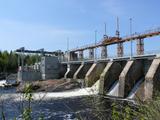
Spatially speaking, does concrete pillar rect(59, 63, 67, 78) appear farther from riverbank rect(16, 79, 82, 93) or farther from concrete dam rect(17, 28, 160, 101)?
riverbank rect(16, 79, 82, 93)

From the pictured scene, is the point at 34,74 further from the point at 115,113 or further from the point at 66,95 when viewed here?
the point at 115,113

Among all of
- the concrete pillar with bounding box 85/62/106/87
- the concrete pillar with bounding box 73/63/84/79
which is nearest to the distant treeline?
the concrete pillar with bounding box 73/63/84/79

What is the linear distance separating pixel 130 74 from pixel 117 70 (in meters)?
6.64

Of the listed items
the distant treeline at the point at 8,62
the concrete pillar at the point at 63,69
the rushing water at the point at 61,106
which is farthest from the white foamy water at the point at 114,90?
the distant treeline at the point at 8,62

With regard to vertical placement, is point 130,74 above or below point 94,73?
above

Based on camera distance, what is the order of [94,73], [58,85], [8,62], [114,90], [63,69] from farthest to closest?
1. [8,62]
2. [63,69]
3. [94,73]
4. [58,85]
5. [114,90]

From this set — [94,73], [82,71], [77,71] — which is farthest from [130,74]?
[77,71]

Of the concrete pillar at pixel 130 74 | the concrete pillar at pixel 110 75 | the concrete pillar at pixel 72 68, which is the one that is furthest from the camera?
the concrete pillar at pixel 72 68

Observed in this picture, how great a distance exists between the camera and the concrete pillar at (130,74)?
47406 mm

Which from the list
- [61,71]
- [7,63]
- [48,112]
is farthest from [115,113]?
[7,63]

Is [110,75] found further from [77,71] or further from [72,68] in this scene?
[72,68]

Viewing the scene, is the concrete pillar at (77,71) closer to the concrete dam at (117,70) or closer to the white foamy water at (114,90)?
the concrete dam at (117,70)

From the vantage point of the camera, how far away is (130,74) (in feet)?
162

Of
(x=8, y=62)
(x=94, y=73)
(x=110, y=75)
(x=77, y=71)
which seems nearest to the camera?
(x=110, y=75)
